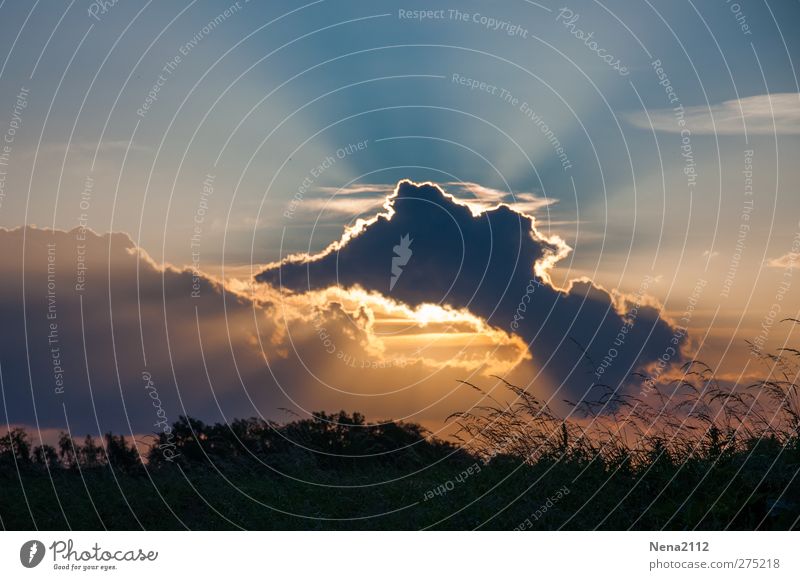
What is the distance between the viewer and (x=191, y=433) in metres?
14.6

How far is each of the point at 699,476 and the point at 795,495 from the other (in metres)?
1.06

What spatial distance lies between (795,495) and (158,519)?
7.86 metres

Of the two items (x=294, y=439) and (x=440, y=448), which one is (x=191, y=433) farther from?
(x=440, y=448)

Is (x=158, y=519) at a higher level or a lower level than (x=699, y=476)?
lower

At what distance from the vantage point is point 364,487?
13.0m

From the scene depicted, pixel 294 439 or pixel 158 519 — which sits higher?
pixel 294 439

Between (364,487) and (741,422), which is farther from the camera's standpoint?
(364,487)

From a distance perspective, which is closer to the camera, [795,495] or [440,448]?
[795,495]
